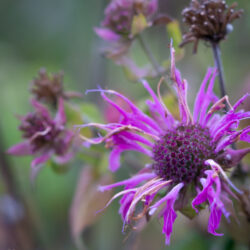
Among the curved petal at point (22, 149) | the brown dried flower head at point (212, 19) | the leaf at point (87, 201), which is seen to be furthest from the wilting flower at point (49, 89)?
the brown dried flower head at point (212, 19)

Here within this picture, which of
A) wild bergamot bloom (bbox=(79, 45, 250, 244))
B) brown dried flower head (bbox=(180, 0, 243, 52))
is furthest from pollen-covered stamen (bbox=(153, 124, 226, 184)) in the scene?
brown dried flower head (bbox=(180, 0, 243, 52))

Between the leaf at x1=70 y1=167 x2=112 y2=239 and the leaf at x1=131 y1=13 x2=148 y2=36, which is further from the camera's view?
the leaf at x1=70 y1=167 x2=112 y2=239

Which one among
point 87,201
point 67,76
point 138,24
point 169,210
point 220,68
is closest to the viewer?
point 169,210

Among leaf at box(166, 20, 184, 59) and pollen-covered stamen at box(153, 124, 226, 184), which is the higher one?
leaf at box(166, 20, 184, 59)

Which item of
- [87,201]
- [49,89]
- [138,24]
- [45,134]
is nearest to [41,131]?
[45,134]

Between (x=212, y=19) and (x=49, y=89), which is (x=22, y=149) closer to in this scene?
(x=49, y=89)

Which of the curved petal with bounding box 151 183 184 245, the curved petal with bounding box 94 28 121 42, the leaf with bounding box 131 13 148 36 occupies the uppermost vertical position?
the curved petal with bounding box 94 28 121 42

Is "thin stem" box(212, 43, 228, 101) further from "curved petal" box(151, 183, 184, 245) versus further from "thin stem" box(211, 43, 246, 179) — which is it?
"curved petal" box(151, 183, 184, 245)

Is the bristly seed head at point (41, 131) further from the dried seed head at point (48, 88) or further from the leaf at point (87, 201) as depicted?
the leaf at point (87, 201)
